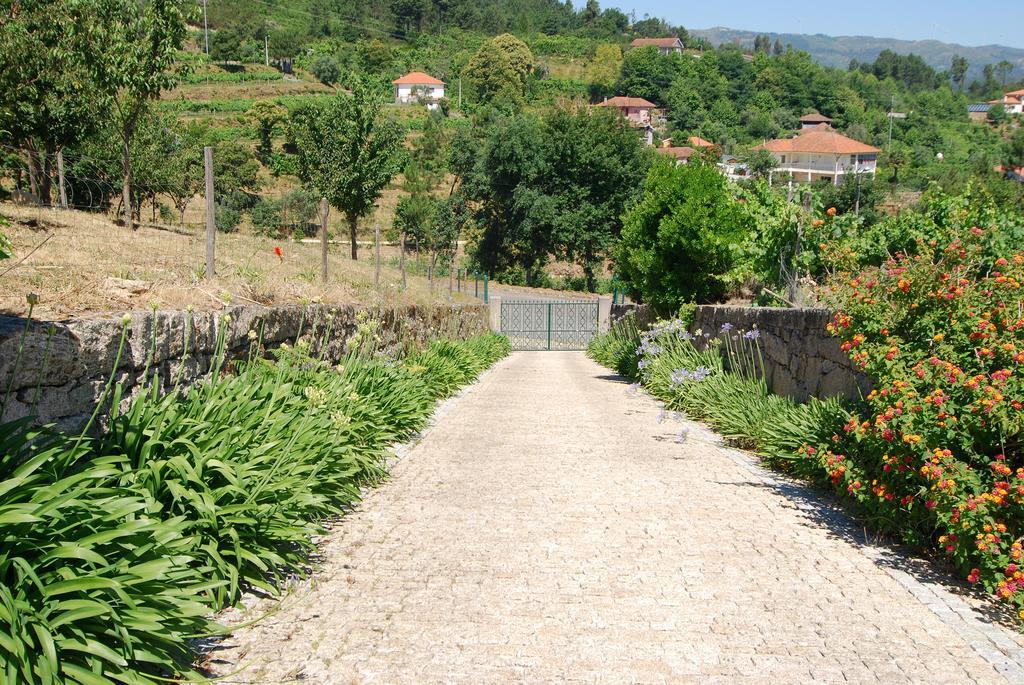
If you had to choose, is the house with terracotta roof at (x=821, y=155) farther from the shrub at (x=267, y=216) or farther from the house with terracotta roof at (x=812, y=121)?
the shrub at (x=267, y=216)

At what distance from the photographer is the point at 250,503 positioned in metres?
4.30

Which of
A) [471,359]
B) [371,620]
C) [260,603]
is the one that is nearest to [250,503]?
[260,603]

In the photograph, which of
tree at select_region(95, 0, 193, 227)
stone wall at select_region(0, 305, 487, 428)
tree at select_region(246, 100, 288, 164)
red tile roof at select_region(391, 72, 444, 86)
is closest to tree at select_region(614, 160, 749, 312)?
stone wall at select_region(0, 305, 487, 428)

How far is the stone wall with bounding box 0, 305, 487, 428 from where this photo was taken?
378 cm

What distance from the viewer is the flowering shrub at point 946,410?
435 cm

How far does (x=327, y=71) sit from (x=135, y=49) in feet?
239

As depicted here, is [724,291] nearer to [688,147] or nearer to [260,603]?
[260,603]

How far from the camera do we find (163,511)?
411 cm

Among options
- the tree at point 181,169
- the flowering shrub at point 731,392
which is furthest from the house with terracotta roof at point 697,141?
the flowering shrub at point 731,392

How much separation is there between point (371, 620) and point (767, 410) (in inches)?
230

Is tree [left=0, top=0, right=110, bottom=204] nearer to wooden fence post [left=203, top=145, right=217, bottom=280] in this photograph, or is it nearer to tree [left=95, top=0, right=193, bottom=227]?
tree [left=95, top=0, right=193, bottom=227]

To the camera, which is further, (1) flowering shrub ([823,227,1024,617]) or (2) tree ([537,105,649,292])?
(2) tree ([537,105,649,292])

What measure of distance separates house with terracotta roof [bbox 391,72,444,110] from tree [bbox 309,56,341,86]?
1056 centimetres

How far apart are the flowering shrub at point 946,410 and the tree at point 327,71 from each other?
84376 mm
